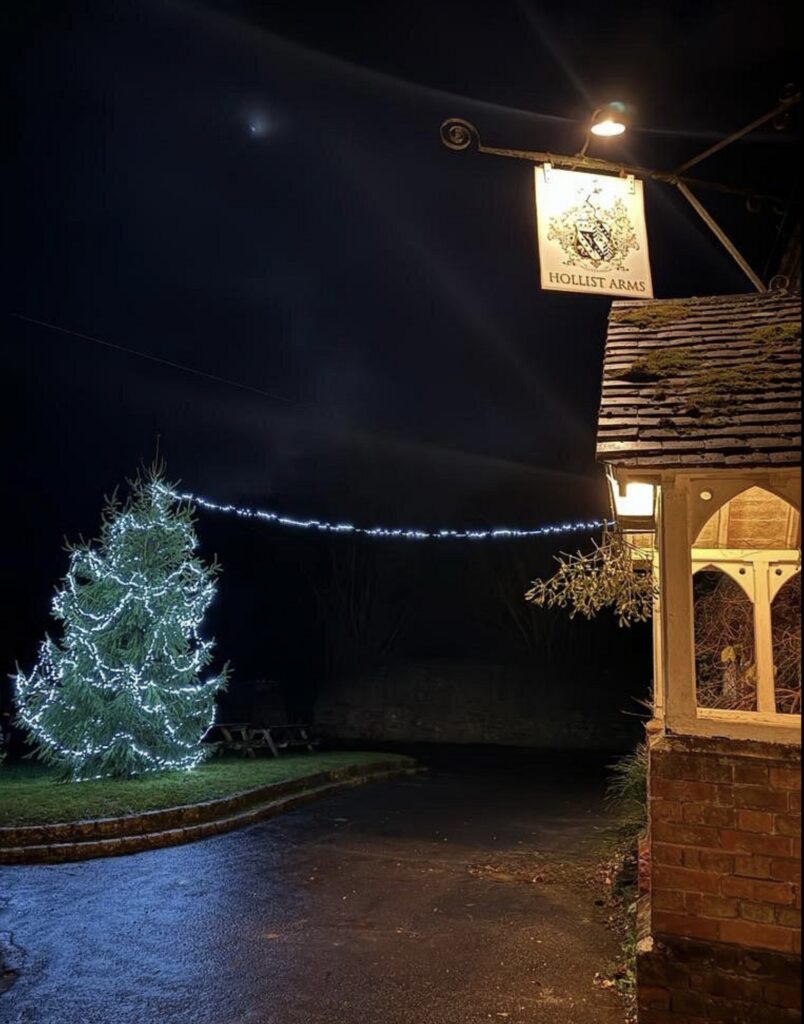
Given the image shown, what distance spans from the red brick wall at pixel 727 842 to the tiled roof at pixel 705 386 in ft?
5.52

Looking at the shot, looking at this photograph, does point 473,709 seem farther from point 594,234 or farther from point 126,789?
point 594,234

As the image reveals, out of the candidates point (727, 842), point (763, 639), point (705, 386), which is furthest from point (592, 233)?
point (727, 842)

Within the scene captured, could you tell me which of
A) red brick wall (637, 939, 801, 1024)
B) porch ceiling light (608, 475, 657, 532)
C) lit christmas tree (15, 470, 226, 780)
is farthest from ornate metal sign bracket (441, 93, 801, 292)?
lit christmas tree (15, 470, 226, 780)

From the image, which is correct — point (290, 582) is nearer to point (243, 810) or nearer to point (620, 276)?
point (243, 810)

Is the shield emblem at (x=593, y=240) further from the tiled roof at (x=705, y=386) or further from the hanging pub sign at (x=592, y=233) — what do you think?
the tiled roof at (x=705, y=386)

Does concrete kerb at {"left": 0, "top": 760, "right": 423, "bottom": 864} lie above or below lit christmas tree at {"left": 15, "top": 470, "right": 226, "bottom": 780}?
below

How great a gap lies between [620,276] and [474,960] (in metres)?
6.13

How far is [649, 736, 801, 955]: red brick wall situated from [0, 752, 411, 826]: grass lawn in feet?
25.1

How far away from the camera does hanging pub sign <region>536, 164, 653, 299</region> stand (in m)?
6.76

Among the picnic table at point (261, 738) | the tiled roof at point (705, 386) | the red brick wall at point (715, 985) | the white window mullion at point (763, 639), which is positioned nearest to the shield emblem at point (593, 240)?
the tiled roof at point (705, 386)

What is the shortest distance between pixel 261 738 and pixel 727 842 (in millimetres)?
16131

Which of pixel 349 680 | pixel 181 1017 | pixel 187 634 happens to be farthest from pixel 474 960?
pixel 349 680

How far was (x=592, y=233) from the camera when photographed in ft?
22.6

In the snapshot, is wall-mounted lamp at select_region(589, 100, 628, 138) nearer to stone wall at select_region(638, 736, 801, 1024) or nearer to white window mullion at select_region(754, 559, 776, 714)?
white window mullion at select_region(754, 559, 776, 714)
